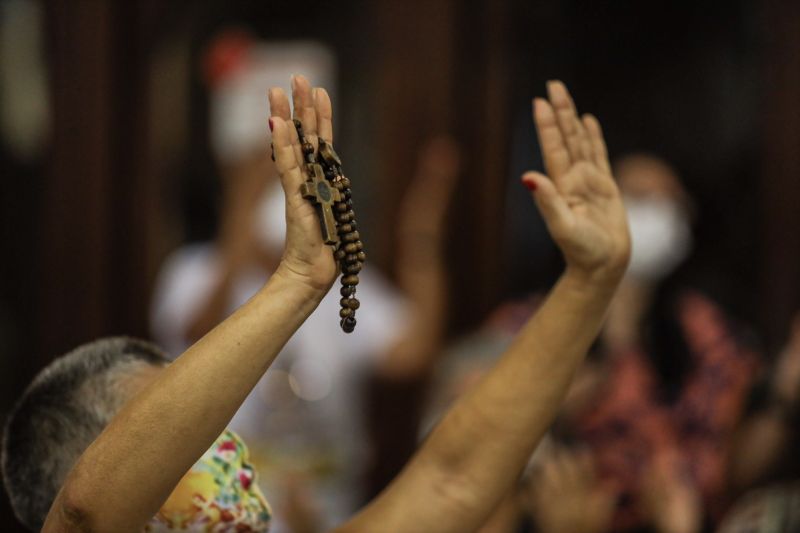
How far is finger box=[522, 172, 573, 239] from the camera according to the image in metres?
1.68

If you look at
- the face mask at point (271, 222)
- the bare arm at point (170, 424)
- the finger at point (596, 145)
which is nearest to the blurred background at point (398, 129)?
the face mask at point (271, 222)

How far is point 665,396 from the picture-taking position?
3363 mm

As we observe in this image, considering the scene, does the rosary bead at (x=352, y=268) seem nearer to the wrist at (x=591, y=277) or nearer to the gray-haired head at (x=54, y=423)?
the gray-haired head at (x=54, y=423)

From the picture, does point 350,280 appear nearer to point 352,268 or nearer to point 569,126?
point 352,268

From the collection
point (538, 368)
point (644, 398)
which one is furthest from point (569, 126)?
point (644, 398)

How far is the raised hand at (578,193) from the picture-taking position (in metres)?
1.68

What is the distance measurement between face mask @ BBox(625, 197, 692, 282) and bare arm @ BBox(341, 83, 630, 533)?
221 centimetres

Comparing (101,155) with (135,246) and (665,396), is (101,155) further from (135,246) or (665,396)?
(665,396)

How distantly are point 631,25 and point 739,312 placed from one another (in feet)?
3.95

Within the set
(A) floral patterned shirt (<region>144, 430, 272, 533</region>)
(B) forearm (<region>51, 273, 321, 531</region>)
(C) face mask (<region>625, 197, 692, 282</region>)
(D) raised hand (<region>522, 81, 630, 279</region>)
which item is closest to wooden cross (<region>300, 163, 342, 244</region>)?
(B) forearm (<region>51, 273, 321, 531</region>)

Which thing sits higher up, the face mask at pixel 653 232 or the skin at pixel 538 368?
the skin at pixel 538 368

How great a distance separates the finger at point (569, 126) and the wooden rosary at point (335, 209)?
53 centimetres

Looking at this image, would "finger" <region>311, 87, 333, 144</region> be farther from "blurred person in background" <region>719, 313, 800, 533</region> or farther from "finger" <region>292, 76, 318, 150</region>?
"blurred person in background" <region>719, 313, 800, 533</region>

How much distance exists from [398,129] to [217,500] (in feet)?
9.18
